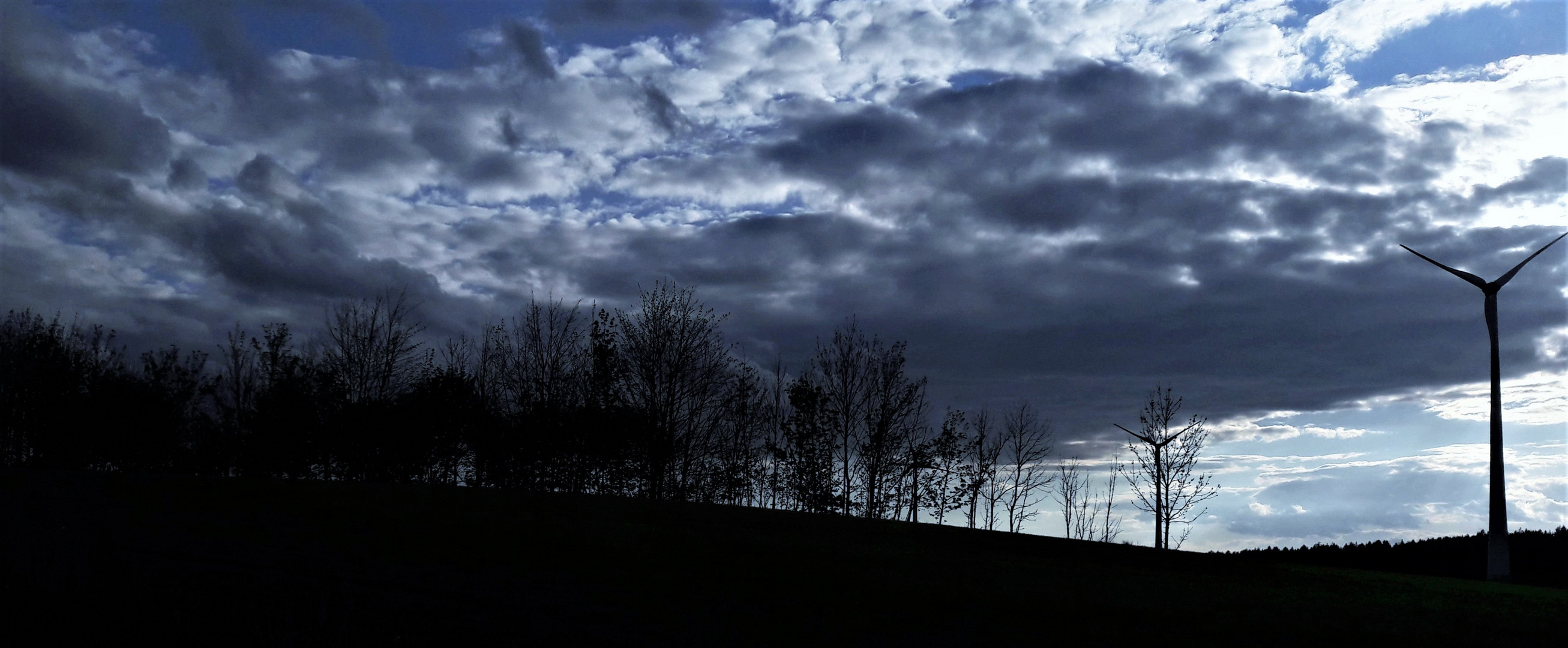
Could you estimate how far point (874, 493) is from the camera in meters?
50.6

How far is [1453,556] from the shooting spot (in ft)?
134

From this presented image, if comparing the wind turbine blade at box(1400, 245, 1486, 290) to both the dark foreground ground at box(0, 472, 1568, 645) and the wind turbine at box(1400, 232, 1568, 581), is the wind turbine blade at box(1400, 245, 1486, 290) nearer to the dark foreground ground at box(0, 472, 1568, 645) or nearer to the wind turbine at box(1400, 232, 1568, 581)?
the wind turbine at box(1400, 232, 1568, 581)

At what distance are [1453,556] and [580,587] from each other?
4299cm

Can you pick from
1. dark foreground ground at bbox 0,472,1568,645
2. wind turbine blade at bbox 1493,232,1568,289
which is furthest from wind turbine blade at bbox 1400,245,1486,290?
dark foreground ground at bbox 0,472,1568,645

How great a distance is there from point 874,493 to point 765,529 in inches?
1102

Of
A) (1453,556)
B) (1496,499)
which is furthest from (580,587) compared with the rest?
(1453,556)

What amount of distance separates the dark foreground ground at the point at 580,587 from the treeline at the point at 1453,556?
21.8 m

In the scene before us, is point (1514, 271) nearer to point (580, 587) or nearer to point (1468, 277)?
point (1468, 277)

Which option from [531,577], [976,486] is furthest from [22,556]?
[976,486]

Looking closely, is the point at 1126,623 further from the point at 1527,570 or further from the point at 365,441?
the point at 365,441

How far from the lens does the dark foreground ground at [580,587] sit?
9.77 m

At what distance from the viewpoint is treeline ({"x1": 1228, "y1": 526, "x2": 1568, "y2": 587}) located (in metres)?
39.1

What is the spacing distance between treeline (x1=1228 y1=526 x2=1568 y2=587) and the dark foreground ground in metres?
21.8

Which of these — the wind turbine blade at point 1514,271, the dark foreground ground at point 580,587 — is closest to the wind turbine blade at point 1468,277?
the wind turbine blade at point 1514,271
